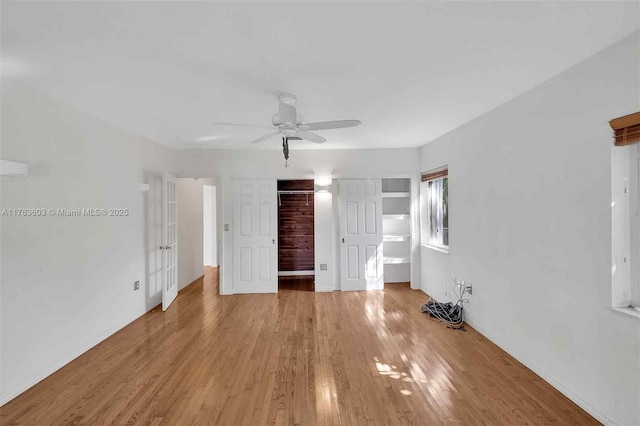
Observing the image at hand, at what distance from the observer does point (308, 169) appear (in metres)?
5.17

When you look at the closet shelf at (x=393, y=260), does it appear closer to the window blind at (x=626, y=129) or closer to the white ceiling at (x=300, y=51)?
the white ceiling at (x=300, y=51)

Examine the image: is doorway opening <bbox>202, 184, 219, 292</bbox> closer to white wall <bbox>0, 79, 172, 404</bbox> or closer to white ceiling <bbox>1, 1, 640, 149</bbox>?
white wall <bbox>0, 79, 172, 404</bbox>

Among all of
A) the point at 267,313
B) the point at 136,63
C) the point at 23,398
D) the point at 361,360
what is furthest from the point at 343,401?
the point at 136,63

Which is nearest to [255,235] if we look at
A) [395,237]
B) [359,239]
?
[359,239]

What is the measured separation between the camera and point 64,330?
9.03 ft

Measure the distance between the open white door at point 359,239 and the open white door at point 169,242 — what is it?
277cm

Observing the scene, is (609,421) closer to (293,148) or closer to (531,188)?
(531,188)

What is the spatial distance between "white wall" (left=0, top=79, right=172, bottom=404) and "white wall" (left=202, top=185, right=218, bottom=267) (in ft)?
11.8

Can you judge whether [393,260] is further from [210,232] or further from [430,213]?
[210,232]

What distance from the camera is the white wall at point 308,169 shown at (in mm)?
5105

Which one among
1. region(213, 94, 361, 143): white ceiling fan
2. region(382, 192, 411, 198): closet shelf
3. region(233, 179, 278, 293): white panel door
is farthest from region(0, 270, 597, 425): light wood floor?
region(382, 192, 411, 198): closet shelf

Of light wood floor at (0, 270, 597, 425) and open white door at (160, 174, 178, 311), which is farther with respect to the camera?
open white door at (160, 174, 178, 311)

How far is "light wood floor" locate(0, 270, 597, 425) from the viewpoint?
2057mm

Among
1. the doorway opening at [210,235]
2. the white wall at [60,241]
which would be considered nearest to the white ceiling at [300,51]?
the white wall at [60,241]
